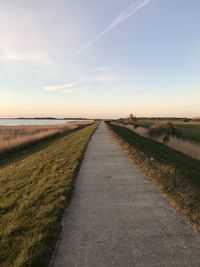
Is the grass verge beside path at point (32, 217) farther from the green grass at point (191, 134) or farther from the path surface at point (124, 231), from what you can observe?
the green grass at point (191, 134)

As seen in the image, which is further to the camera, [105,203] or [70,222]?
[105,203]

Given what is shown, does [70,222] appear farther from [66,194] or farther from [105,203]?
[66,194]

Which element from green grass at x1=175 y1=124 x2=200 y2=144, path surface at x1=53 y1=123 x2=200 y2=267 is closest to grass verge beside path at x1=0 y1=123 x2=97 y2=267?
path surface at x1=53 y1=123 x2=200 y2=267

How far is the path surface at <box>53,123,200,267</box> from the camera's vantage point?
441 centimetres

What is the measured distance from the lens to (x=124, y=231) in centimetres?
546

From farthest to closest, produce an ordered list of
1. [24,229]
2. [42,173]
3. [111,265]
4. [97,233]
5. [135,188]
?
[42,173] < [135,188] < [24,229] < [97,233] < [111,265]

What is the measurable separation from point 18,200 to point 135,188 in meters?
3.15

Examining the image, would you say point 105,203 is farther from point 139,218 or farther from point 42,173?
point 42,173

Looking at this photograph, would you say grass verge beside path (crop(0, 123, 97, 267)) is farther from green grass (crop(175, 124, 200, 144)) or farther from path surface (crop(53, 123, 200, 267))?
green grass (crop(175, 124, 200, 144))

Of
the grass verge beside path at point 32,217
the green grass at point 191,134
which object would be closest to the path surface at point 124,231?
the grass verge beside path at point 32,217

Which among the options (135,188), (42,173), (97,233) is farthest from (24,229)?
(42,173)

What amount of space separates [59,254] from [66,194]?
347 cm

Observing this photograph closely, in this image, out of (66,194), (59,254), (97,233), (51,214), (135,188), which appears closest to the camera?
(59,254)

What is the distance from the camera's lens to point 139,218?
6.14 m
